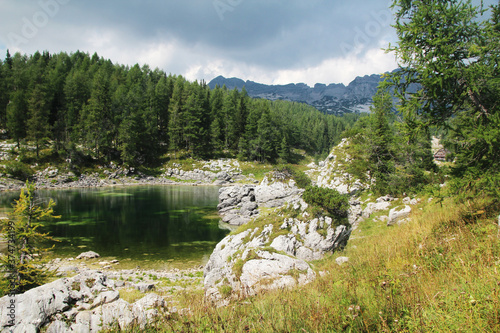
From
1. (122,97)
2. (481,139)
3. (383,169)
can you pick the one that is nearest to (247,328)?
(481,139)

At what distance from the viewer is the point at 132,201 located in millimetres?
41594

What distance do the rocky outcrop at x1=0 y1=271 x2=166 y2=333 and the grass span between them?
242cm

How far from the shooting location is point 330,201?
1532cm

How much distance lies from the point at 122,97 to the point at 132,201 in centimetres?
4563

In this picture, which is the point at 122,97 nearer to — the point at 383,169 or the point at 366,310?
the point at 383,169

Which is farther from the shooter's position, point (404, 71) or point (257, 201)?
point (257, 201)

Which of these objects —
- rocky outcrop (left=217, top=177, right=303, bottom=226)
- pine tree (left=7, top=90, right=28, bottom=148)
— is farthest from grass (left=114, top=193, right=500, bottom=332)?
A: pine tree (left=7, top=90, right=28, bottom=148)

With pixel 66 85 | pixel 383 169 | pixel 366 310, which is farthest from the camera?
pixel 66 85

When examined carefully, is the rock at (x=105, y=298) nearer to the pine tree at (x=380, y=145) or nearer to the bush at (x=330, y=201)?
the bush at (x=330, y=201)

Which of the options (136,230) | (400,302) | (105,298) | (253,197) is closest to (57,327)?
(105,298)

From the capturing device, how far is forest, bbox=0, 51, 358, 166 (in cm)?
6169

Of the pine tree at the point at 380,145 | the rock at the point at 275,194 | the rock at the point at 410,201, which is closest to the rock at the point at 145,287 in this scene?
the rock at the point at 410,201

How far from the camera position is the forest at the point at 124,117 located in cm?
6169

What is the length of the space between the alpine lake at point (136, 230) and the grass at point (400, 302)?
1290 centimetres
